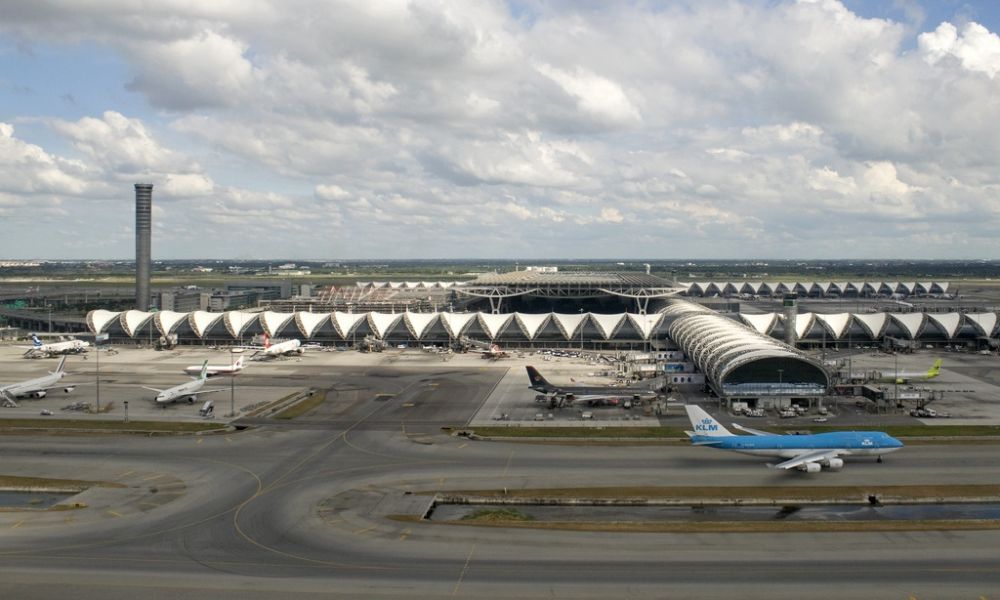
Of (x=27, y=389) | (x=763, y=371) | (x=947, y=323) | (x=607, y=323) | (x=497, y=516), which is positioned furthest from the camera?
(x=607, y=323)

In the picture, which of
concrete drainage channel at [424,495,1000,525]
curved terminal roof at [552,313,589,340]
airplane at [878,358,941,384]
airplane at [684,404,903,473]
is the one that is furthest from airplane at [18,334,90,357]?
airplane at [878,358,941,384]

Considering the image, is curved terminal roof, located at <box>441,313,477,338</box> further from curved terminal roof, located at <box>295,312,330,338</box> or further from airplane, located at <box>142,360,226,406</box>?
airplane, located at <box>142,360,226,406</box>

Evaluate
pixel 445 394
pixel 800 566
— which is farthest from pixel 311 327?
pixel 800 566

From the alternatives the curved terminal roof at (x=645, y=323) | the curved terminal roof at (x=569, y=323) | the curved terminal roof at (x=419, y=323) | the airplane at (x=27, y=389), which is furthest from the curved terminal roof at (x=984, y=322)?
the airplane at (x=27, y=389)

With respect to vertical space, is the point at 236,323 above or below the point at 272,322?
below

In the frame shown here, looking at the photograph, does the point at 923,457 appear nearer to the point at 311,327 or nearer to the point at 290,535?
the point at 290,535

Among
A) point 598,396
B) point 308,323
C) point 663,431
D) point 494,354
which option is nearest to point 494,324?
point 494,354

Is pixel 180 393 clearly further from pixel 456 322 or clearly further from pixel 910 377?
pixel 910 377

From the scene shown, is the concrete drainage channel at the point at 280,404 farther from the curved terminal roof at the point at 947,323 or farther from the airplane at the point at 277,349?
the curved terminal roof at the point at 947,323
